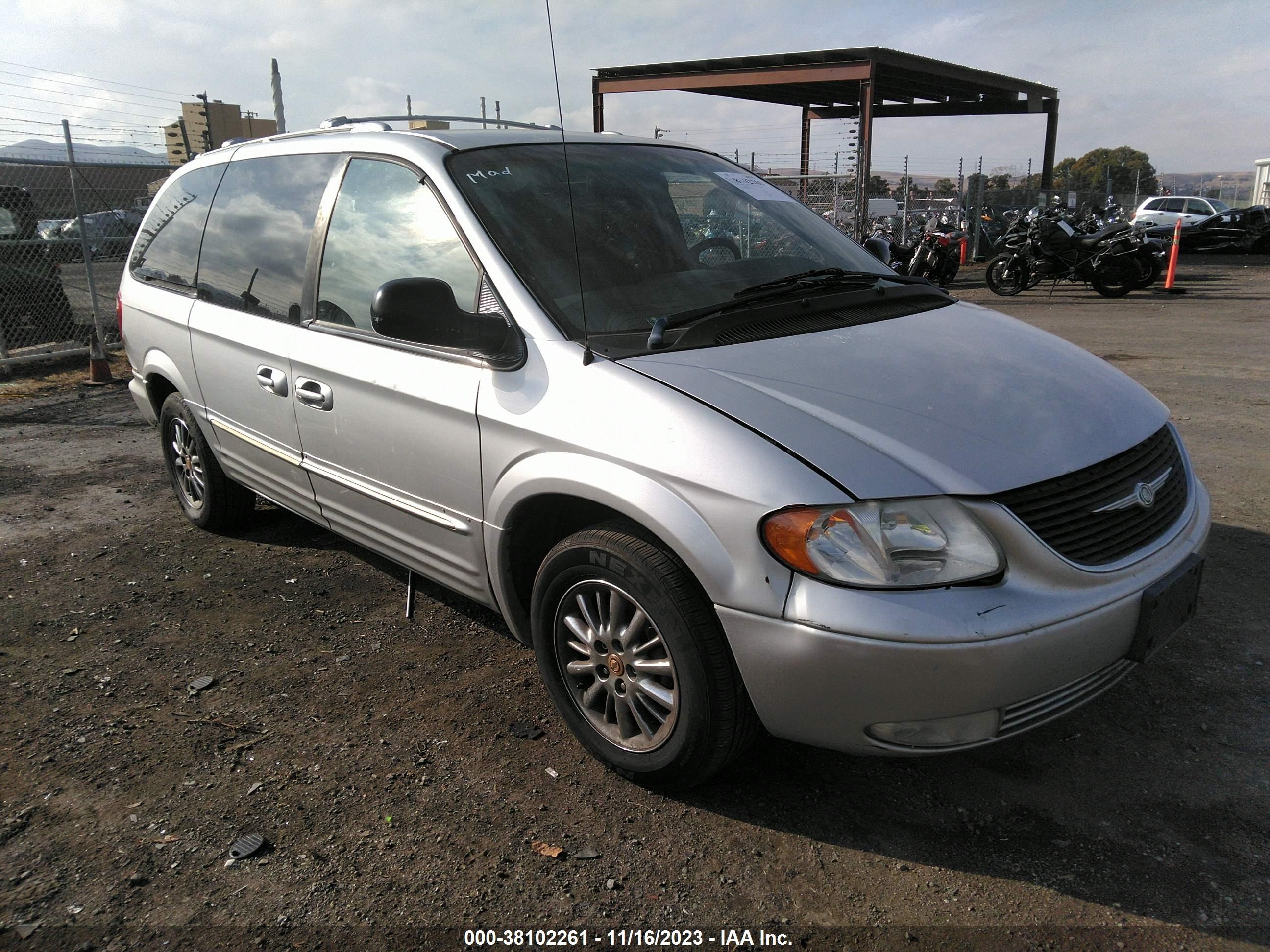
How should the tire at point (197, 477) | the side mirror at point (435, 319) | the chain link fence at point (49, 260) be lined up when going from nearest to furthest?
1. the side mirror at point (435, 319)
2. the tire at point (197, 477)
3. the chain link fence at point (49, 260)

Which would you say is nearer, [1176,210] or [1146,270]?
[1146,270]

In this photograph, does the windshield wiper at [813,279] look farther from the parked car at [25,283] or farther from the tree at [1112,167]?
the tree at [1112,167]

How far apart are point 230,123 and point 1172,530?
821 inches

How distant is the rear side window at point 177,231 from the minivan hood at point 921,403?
2.90 meters

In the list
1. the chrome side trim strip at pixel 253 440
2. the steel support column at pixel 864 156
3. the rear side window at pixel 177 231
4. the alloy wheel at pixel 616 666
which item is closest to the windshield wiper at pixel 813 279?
the alloy wheel at pixel 616 666

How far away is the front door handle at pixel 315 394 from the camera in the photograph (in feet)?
10.8

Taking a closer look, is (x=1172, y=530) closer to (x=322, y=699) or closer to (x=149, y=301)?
(x=322, y=699)

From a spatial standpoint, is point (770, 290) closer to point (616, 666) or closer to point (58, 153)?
point (616, 666)

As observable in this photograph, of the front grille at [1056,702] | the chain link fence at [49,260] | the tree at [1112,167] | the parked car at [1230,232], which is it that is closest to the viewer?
the front grille at [1056,702]

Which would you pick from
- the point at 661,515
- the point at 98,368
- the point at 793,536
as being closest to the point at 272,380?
Answer: the point at 661,515

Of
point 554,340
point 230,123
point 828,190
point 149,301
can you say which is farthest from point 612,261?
point 230,123

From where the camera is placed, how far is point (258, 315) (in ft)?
12.2

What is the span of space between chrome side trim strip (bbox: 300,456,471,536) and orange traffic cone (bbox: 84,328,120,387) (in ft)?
22.9

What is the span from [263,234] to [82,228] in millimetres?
7033
